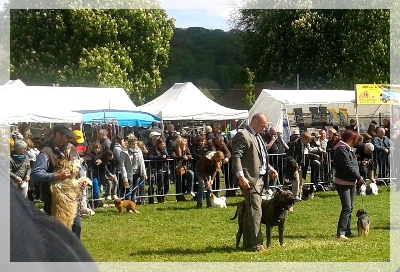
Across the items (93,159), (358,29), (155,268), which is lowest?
(155,268)

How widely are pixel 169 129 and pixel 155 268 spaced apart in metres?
11.0

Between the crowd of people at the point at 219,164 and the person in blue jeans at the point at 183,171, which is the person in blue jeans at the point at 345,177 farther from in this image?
the person in blue jeans at the point at 183,171

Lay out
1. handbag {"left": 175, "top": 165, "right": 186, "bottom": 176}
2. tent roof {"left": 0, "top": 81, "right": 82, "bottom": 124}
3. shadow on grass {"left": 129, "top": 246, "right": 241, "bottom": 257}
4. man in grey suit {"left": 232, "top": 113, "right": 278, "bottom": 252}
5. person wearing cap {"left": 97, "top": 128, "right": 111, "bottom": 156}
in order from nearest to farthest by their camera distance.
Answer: man in grey suit {"left": 232, "top": 113, "right": 278, "bottom": 252}, shadow on grass {"left": 129, "top": 246, "right": 241, "bottom": 257}, person wearing cap {"left": 97, "top": 128, "right": 111, "bottom": 156}, handbag {"left": 175, "top": 165, "right": 186, "bottom": 176}, tent roof {"left": 0, "top": 81, "right": 82, "bottom": 124}

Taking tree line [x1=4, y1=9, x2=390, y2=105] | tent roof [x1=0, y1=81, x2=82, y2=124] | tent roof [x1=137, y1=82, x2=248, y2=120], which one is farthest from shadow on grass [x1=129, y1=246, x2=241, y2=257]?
tree line [x1=4, y1=9, x2=390, y2=105]

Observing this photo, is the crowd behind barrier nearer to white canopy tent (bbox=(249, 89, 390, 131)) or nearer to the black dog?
the black dog

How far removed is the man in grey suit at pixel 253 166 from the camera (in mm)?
9055

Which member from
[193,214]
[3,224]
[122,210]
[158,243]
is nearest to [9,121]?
[122,210]

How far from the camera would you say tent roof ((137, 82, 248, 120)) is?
1935cm

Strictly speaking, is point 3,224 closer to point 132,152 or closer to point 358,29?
point 132,152

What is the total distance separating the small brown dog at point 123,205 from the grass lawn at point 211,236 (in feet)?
0.44

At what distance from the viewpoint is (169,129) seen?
19.3 m

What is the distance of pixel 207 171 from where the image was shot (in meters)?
14.6

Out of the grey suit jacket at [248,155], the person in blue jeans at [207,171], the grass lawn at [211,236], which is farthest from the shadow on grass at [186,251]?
the person in blue jeans at [207,171]

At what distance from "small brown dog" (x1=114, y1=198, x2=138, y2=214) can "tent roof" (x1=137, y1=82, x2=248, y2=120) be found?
6.12 m
